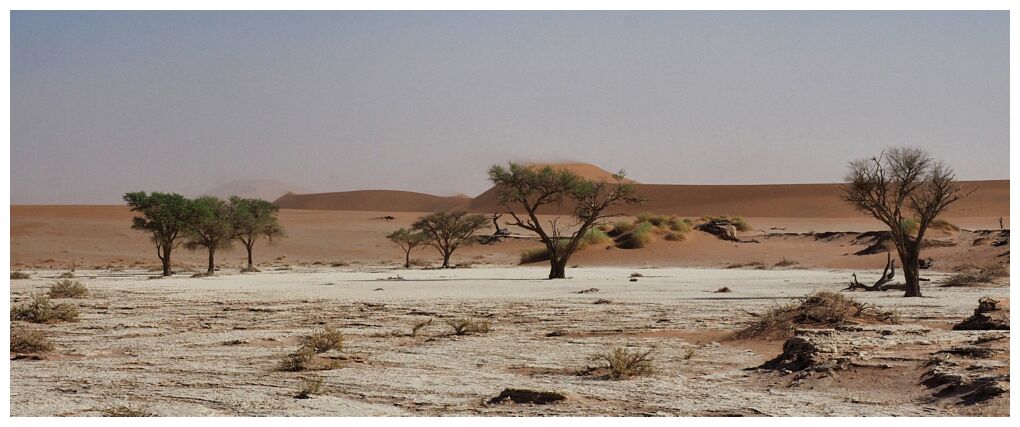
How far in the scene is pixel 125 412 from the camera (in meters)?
8.95

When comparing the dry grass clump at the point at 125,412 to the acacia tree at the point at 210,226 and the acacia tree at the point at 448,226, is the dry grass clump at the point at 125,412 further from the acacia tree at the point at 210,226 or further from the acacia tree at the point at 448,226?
the acacia tree at the point at 448,226

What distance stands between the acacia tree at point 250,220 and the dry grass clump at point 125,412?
129 ft

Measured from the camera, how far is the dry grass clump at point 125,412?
8.90 metres

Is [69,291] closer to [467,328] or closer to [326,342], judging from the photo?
[467,328]

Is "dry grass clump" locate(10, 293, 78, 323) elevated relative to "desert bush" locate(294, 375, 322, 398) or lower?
elevated

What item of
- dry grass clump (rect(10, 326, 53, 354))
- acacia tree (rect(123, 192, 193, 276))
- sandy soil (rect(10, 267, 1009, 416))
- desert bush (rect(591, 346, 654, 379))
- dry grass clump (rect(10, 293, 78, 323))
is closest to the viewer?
sandy soil (rect(10, 267, 1009, 416))

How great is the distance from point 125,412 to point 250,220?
41.0 metres

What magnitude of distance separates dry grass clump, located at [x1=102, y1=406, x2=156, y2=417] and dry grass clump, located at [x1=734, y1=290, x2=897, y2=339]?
9071 mm

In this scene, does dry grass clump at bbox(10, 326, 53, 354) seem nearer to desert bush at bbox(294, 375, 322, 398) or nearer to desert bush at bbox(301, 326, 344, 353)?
desert bush at bbox(301, 326, 344, 353)

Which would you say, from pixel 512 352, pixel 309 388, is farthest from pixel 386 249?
pixel 309 388

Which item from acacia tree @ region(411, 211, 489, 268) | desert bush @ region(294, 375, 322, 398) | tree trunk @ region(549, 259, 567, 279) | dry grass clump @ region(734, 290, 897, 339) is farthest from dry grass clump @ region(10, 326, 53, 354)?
acacia tree @ region(411, 211, 489, 268)

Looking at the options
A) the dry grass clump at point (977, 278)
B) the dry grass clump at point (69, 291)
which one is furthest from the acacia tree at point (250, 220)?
the dry grass clump at point (977, 278)

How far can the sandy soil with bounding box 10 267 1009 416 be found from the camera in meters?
9.57

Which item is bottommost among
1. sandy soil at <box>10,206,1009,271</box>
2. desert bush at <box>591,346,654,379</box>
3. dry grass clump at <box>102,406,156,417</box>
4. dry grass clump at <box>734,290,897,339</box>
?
dry grass clump at <box>102,406,156,417</box>
